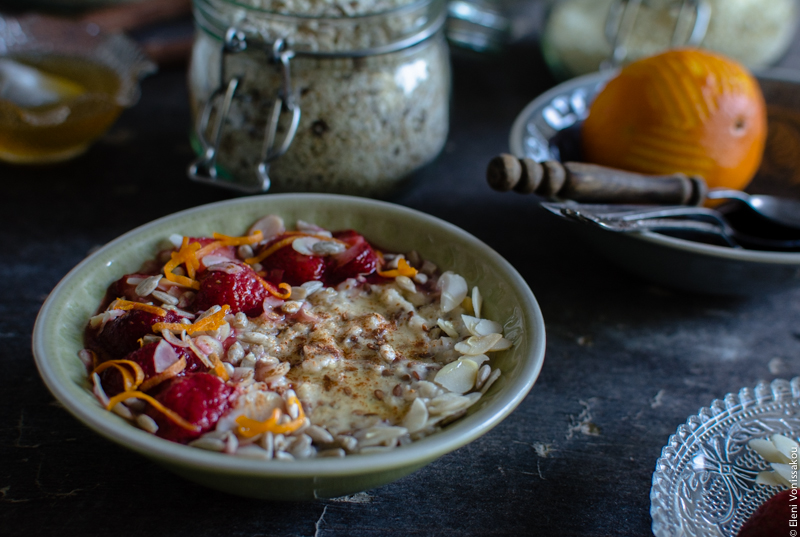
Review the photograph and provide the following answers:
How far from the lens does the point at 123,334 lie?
0.61 meters

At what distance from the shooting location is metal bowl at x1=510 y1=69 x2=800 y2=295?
786 millimetres

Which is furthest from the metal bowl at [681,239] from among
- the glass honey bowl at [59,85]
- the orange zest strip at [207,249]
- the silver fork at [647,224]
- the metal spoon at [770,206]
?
the glass honey bowl at [59,85]

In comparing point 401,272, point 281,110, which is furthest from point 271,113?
point 401,272

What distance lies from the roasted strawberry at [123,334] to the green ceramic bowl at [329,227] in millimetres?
20

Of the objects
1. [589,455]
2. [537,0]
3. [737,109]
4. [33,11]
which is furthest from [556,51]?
[33,11]

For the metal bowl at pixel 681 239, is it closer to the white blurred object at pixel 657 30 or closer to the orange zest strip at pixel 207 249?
the white blurred object at pixel 657 30

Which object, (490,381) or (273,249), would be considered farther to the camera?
(273,249)

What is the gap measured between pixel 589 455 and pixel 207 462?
0.43m

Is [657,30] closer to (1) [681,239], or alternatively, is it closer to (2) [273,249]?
(1) [681,239]

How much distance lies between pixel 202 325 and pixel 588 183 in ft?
1.72

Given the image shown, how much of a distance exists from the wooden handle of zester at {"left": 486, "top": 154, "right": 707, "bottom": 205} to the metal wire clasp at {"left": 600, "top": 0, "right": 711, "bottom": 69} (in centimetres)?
39

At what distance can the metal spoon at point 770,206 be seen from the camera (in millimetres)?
921

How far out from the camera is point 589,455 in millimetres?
701

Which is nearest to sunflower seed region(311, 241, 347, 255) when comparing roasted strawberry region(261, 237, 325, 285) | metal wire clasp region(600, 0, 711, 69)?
roasted strawberry region(261, 237, 325, 285)
